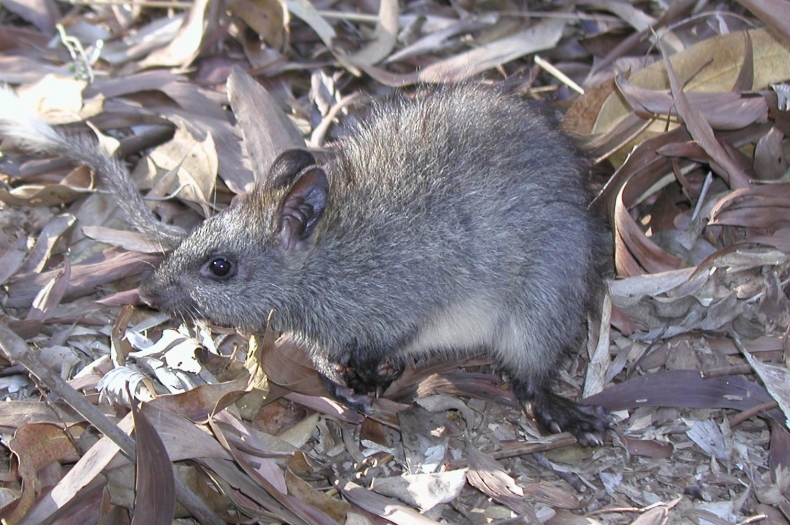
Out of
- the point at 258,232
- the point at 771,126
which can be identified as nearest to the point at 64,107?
the point at 258,232

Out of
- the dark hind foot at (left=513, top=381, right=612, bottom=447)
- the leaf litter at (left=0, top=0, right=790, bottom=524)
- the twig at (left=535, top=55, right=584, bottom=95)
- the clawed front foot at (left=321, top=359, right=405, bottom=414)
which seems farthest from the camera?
the twig at (left=535, top=55, right=584, bottom=95)

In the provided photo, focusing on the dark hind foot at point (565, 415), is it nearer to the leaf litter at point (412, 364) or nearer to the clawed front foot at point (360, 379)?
the leaf litter at point (412, 364)

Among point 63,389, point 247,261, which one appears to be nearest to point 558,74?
point 247,261

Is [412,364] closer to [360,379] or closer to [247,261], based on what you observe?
[360,379]

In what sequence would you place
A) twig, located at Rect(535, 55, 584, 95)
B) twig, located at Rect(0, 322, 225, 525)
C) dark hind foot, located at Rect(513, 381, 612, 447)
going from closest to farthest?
twig, located at Rect(0, 322, 225, 525) → dark hind foot, located at Rect(513, 381, 612, 447) → twig, located at Rect(535, 55, 584, 95)

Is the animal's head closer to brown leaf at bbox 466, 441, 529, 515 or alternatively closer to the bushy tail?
the bushy tail

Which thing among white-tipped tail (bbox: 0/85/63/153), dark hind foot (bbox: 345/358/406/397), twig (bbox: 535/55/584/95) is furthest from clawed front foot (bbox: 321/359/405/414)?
twig (bbox: 535/55/584/95)

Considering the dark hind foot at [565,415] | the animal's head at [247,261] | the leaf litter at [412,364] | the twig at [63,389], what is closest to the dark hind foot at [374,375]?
the leaf litter at [412,364]
